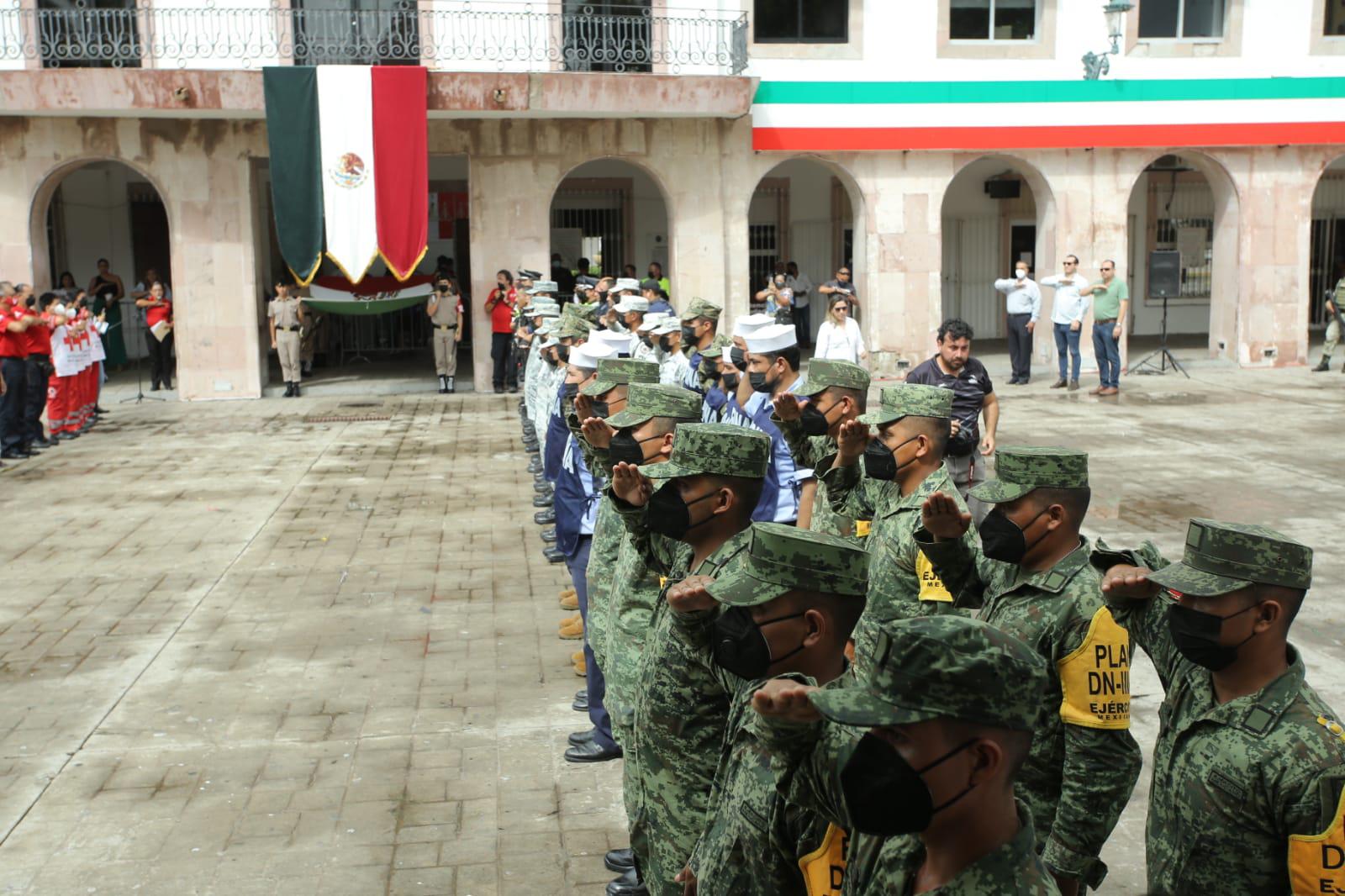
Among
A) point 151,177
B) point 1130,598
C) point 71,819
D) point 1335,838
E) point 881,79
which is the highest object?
point 881,79

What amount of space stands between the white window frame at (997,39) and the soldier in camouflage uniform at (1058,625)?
1963 cm

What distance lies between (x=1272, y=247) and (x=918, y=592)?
2091 centimetres

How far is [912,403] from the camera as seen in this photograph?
17.6 ft

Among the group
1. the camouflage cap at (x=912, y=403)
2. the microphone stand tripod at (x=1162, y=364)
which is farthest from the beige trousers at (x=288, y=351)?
the camouflage cap at (x=912, y=403)

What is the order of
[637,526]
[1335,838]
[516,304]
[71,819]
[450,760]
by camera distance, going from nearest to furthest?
[1335,838], [637,526], [71,819], [450,760], [516,304]

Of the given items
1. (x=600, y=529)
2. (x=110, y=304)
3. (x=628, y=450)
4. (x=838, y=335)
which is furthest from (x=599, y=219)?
(x=628, y=450)

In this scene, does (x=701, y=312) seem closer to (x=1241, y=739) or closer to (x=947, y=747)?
(x=1241, y=739)

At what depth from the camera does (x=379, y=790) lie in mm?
6070

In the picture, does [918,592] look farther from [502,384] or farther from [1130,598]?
[502,384]

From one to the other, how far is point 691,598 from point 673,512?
0.96 metres

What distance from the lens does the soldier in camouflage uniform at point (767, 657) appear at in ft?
9.60

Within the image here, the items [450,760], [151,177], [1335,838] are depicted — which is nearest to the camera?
[1335,838]

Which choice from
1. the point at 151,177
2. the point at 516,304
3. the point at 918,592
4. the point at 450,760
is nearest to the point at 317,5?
the point at 151,177

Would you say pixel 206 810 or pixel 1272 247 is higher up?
pixel 1272 247
